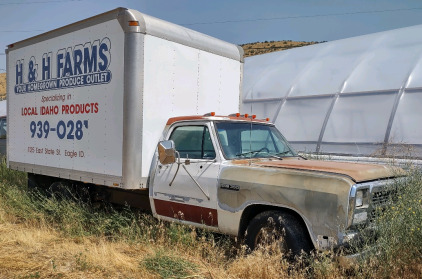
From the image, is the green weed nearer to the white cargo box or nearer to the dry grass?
the dry grass

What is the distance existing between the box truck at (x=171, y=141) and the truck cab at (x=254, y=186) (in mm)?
13

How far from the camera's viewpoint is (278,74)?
46.6 ft

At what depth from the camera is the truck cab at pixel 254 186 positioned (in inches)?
161

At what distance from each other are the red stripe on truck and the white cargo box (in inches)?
18.7

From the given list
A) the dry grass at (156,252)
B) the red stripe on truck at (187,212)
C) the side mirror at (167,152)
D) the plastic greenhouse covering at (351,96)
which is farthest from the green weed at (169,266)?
the plastic greenhouse covering at (351,96)

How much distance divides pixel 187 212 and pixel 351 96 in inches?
300

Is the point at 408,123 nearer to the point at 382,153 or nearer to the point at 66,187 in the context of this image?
the point at 382,153

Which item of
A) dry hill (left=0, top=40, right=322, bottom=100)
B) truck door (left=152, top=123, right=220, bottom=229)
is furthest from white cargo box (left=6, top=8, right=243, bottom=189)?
dry hill (left=0, top=40, right=322, bottom=100)

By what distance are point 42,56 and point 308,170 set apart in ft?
18.4

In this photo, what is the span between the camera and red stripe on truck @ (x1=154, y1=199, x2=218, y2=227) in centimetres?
509

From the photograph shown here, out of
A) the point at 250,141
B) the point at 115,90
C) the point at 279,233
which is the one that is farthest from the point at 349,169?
the point at 115,90

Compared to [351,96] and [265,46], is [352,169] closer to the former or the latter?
[351,96]

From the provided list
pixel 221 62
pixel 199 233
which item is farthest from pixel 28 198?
pixel 221 62

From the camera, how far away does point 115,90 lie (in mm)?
6090
